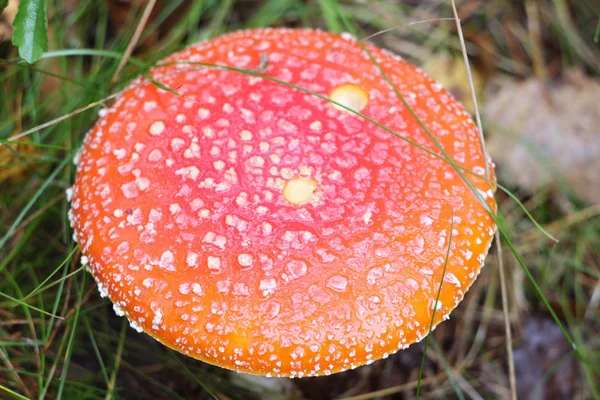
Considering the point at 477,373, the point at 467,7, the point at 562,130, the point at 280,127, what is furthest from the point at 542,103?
the point at 280,127

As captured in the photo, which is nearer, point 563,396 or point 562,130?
point 563,396

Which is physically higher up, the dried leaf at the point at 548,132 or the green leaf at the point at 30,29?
the green leaf at the point at 30,29

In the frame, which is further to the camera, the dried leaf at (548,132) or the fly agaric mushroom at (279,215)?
the dried leaf at (548,132)

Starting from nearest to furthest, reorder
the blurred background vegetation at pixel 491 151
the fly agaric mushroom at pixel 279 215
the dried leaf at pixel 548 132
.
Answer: the fly agaric mushroom at pixel 279 215 < the blurred background vegetation at pixel 491 151 < the dried leaf at pixel 548 132

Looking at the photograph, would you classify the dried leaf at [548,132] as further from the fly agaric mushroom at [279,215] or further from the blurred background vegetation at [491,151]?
the fly agaric mushroom at [279,215]

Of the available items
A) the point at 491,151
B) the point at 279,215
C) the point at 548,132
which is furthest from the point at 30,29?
the point at 548,132

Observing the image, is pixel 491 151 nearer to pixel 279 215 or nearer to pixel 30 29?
pixel 279 215

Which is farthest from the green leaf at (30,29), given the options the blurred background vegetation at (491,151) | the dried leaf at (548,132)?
the dried leaf at (548,132)

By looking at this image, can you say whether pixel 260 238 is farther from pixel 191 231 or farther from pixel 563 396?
pixel 563 396
